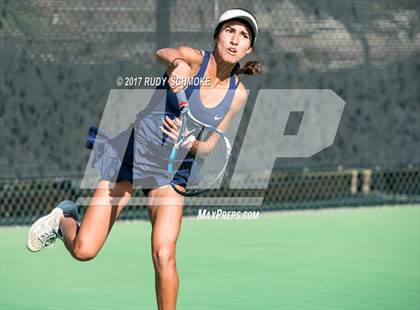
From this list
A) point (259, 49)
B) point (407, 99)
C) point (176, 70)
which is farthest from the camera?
point (407, 99)

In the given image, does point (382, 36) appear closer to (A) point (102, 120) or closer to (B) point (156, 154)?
(A) point (102, 120)

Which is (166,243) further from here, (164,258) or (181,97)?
(181,97)

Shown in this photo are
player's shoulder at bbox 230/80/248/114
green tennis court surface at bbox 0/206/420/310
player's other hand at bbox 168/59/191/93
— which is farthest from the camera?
green tennis court surface at bbox 0/206/420/310

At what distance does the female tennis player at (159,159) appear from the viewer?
5531 millimetres

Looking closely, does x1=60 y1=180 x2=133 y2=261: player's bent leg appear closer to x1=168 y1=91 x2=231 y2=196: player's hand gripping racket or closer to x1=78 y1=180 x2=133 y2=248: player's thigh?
x1=78 y1=180 x2=133 y2=248: player's thigh

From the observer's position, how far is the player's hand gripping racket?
547cm

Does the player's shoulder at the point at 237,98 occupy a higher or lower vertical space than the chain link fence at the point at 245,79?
higher

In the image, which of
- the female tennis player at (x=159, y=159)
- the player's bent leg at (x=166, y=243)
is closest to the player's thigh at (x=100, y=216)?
the female tennis player at (x=159, y=159)

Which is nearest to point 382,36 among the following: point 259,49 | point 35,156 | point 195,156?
point 259,49

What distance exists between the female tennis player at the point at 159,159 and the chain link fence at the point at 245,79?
11.6 ft

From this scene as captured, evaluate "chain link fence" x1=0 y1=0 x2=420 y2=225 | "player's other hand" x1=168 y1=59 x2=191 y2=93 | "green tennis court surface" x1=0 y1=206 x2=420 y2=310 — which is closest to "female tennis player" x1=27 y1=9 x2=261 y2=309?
"player's other hand" x1=168 y1=59 x2=191 y2=93

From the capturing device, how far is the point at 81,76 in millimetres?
9633

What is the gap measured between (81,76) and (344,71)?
2758 millimetres

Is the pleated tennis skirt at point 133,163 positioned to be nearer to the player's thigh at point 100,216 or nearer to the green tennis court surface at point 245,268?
the player's thigh at point 100,216
